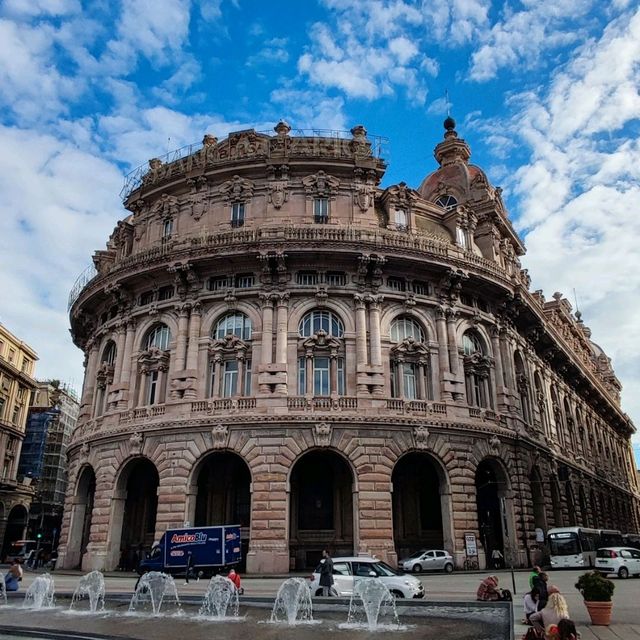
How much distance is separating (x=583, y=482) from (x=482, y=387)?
22820 millimetres

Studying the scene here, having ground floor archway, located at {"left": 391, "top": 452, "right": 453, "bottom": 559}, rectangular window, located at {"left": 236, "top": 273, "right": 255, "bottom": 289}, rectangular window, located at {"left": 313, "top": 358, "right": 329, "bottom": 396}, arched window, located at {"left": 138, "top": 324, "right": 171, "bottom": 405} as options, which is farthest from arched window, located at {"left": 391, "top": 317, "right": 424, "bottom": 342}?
arched window, located at {"left": 138, "top": 324, "right": 171, "bottom": 405}

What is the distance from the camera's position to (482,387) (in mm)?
38844

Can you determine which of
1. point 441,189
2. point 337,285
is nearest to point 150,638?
point 337,285

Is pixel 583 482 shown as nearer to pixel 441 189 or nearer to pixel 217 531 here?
pixel 441 189

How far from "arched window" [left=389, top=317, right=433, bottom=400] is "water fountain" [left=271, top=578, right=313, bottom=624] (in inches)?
776

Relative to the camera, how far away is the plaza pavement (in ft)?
46.2

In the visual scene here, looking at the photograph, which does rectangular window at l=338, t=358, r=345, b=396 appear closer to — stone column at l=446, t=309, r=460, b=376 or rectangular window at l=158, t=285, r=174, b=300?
stone column at l=446, t=309, r=460, b=376

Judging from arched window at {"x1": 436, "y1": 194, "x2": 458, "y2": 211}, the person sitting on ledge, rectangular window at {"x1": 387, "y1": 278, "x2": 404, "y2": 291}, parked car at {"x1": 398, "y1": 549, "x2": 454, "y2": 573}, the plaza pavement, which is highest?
arched window at {"x1": 436, "y1": 194, "x2": 458, "y2": 211}

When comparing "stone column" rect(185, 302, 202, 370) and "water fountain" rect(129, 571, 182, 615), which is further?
"stone column" rect(185, 302, 202, 370)

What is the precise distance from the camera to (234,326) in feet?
119

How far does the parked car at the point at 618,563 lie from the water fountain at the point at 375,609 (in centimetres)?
2038

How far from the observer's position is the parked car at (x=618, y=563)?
32000 millimetres

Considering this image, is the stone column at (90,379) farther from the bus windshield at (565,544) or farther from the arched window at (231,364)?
the bus windshield at (565,544)

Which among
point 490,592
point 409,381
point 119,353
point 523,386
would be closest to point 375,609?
point 490,592
